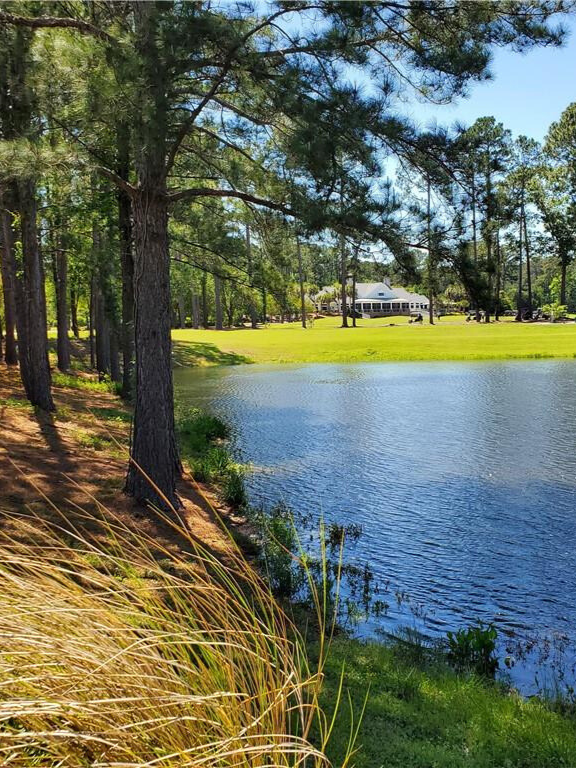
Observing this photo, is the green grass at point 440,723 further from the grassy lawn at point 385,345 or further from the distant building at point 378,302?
the distant building at point 378,302

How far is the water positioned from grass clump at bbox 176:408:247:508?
1.50 ft

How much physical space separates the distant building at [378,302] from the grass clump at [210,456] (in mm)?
65677

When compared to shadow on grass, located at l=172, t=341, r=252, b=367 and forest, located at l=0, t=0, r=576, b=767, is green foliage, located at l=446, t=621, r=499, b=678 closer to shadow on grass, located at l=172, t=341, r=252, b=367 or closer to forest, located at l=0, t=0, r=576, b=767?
forest, located at l=0, t=0, r=576, b=767

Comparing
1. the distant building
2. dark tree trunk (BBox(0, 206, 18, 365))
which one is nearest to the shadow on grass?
dark tree trunk (BBox(0, 206, 18, 365))

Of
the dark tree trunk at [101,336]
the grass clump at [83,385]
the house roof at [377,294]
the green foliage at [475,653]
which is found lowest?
the green foliage at [475,653]

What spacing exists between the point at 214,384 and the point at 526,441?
49.5 ft

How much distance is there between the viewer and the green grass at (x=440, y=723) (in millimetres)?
3334

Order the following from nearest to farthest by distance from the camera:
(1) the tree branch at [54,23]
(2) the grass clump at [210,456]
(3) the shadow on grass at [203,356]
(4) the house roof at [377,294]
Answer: (1) the tree branch at [54,23] < (2) the grass clump at [210,456] < (3) the shadow on grass at [203,356] < (4) the house roof at [377,294]

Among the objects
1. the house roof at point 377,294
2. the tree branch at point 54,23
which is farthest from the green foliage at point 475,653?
the house roof at point 377,294

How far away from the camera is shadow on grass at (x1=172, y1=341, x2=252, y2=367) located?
115 feet

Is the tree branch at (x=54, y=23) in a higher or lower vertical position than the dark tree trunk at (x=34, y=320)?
higher

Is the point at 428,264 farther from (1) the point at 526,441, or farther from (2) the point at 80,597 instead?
(1) the point at 526,441

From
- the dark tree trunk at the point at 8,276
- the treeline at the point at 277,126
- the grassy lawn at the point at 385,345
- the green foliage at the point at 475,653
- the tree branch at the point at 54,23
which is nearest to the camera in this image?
the green foliage at the point at 475,653

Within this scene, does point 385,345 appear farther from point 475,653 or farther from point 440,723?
point 440,723
